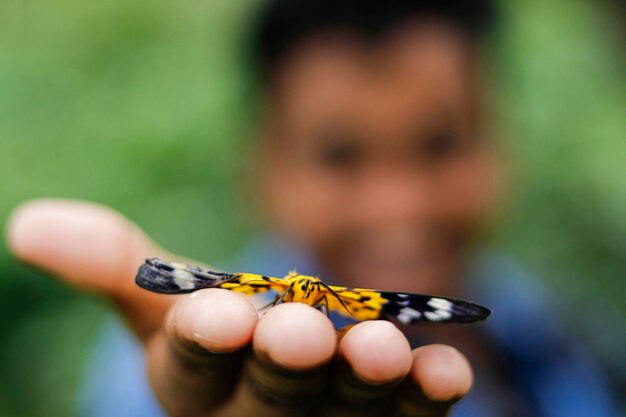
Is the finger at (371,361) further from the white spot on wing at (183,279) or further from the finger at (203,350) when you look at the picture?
the white spot on wing at (183,279)

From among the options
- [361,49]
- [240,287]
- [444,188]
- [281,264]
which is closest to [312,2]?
[361,49]

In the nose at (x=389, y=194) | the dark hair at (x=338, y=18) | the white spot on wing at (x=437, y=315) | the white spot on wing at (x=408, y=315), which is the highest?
the dark hair at (x=338, y=18)

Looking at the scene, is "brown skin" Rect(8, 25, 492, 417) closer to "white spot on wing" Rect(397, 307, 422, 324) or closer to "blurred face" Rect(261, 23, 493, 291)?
"blurred face" Rect(261, 23, 493, 291)

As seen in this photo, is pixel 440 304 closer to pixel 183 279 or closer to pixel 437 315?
pixel 437 315

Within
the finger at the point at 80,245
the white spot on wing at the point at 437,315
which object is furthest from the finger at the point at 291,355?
the finger at the point at 80,245

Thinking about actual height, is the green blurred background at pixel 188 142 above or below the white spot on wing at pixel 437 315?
above

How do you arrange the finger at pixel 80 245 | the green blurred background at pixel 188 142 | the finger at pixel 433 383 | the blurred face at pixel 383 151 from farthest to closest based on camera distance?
the green blurred background at pixel 188 142, the blurred face at pixel 383 151, the finger at pixel 80 245, the finger at pixel 433 383

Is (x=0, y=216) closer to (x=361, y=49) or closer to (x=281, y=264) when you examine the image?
(x=281, y=264)
